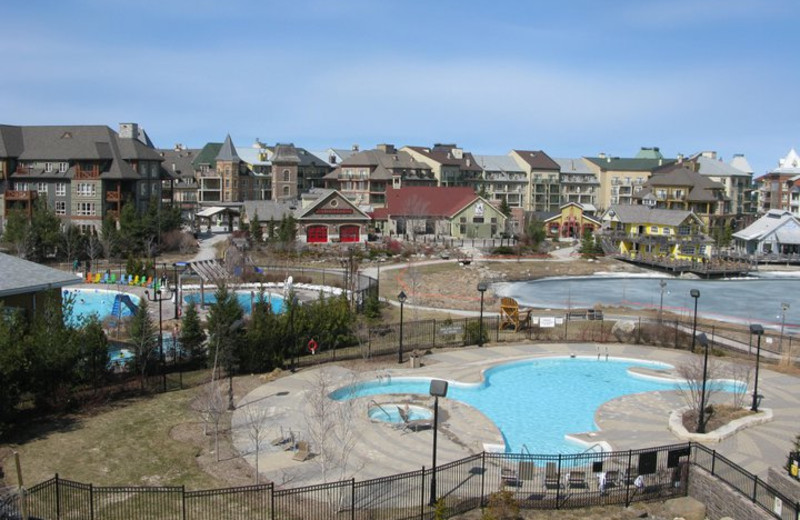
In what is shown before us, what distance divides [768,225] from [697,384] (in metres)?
68.6

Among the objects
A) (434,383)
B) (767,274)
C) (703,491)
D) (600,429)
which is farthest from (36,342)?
(767,274)

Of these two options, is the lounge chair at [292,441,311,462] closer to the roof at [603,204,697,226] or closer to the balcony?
the balcony

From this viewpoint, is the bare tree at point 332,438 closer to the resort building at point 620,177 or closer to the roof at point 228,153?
the roof at point 228,153

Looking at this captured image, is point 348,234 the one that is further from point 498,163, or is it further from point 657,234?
point 498,163

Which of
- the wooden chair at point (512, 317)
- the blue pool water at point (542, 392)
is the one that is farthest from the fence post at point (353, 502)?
the wooden chair at point (512, 317)

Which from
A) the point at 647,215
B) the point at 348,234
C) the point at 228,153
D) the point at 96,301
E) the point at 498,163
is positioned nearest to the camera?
the point at 96,301

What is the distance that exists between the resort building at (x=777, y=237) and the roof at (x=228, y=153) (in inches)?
2710

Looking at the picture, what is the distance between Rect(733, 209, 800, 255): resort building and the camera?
82.6m

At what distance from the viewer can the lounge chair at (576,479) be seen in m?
18.8

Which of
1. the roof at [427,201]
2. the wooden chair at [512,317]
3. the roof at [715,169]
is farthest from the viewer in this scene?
the roof at [715,169]

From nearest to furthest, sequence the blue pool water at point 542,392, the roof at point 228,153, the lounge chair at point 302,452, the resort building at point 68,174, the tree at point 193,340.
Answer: the lounge chair at point 302,452, the blue pool water at point 542,392, the tree at point 193,340, the resort building at point 68,174, the roof at point 228,153

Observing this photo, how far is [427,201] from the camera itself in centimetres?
9000

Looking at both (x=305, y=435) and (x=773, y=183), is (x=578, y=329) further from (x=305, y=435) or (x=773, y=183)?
(x=773, y=183)

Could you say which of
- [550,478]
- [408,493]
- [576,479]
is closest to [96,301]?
[408,493]
